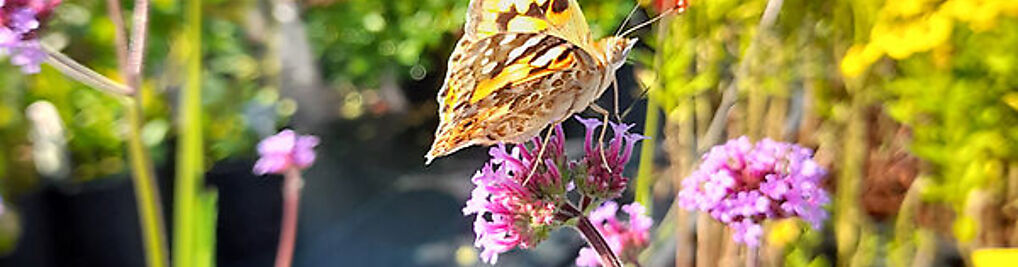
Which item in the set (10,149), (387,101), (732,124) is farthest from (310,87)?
(732,124)

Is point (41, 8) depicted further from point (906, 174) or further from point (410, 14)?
point (906, 174)

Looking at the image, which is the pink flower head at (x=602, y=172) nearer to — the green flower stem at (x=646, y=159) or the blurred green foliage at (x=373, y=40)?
the green flower stem at (x=646, y=159)

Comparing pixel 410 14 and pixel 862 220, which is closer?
pixel 862 220

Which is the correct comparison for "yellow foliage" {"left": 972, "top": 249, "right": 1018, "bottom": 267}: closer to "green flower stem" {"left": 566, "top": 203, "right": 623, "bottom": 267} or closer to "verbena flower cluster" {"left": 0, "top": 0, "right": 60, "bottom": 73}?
"green flower stem" {"left": 566, "top": 203, "right": 623, "bottom": 267}

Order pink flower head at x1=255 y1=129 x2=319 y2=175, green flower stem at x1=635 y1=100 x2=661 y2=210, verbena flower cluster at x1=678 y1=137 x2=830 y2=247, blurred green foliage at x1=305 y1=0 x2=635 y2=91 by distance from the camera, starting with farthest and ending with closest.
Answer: blurred green foliage at x1=305 y1=0 x2=635 y2=91 < pink flower head at x1=255 y1=129 x2=319 y2=175 < green flower stem at x1=635 y1=100 x2=661 y2=210 < verbena flower cluster at x1=678 y1=137 x2=830 y2=247

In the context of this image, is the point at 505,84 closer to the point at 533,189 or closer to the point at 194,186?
the point at 533,189

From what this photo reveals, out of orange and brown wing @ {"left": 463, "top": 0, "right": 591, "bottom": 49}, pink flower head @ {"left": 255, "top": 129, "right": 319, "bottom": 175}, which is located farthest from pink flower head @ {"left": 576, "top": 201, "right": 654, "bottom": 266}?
pink flower head @ {"left": 255, "top": 129, "right": 319, "bottom": 175}
